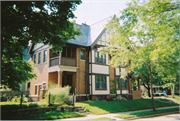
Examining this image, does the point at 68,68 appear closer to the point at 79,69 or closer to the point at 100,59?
the point at 79,69

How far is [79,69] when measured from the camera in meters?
20.4

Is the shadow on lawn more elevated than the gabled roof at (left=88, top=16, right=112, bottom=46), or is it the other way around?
the gabled roof at (left=88, top=16, right=112, bottom=46)

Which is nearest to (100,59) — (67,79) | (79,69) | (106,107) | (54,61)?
(79,69)

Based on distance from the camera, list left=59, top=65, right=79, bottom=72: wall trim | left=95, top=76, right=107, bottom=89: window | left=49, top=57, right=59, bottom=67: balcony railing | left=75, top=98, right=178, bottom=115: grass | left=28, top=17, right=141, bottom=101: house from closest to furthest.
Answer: left=75, top=98, right=178, bottom=115: grass → left=59, top=65, right=79, bottom=72: wall trim → left=49, top=57, right=59, bottom=67: balcony railing → left=28, top=17, right=141, bottom=101: house → left=95, top=76, right=107, bottom=89: window

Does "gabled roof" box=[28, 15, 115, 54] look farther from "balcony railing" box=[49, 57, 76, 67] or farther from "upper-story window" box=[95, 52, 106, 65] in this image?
"balcony railing" box=[49, 57, 76, 67]

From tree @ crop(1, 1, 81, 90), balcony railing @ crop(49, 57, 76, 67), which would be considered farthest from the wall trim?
tree @ crop(1, 1, 81, 90)

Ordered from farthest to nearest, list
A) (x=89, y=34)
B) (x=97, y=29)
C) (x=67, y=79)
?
(x=89, y=34)
(x=97, y=29)
(x=67, y=79)

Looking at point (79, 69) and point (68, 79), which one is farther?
point (68, 79)

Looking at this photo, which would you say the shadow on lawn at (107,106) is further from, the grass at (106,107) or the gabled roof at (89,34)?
the gabled roof at (89,34)

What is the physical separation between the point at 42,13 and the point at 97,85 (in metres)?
15.3

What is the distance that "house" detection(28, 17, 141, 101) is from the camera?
64.6ft

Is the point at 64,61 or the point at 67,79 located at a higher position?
the point at 64,61

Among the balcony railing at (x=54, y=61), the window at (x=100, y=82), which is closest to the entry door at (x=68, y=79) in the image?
the balcony railing at (x=54, y=61)

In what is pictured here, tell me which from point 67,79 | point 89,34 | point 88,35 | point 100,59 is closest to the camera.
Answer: point 67,79
